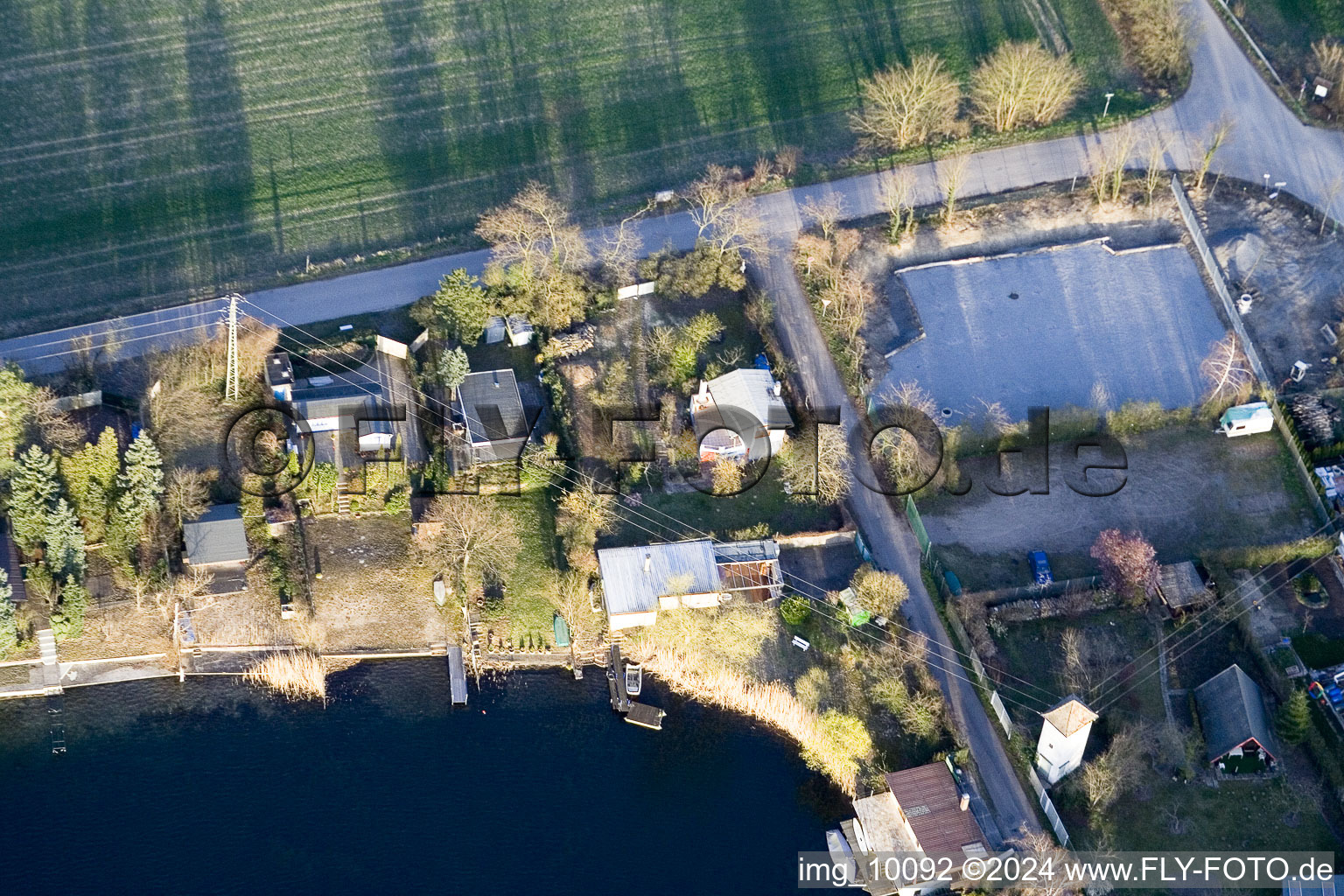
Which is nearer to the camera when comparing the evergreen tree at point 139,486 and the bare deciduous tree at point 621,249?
the evergreen tree at point 139,486

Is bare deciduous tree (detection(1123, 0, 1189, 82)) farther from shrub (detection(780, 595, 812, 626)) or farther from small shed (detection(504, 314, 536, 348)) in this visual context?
shrub (detection(780, 595, 812, 626))

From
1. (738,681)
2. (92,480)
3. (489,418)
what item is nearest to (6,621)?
(92,480)

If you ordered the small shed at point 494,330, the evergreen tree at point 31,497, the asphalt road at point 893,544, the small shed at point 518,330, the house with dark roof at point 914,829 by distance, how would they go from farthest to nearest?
1. the small shed at point 494,330
2. the small shed at point 518,330
3. the evergreen tree at point 31,497
4. the asphalt road at point 893,544
5. the house with dark roof at point 914,829

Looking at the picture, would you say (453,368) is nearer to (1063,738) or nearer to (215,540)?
(215,540)

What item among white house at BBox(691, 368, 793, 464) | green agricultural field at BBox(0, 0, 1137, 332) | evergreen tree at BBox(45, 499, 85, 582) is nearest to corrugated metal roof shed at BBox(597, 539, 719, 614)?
white house at BBox(691, 368, 793, 464)

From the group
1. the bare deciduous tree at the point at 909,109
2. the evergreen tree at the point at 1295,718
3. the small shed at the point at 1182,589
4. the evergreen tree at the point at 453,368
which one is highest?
the bare deciduous tree at the point at 909,109

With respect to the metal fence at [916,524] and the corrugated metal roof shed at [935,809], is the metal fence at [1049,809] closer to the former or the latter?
the corrugated metal roof shed at [935,809]

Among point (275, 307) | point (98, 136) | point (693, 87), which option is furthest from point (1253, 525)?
point (98, 136)

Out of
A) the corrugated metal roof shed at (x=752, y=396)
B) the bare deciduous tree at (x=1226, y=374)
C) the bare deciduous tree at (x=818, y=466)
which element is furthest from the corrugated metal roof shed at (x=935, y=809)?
the bare deciduous tree at (x=1226, y=374)
